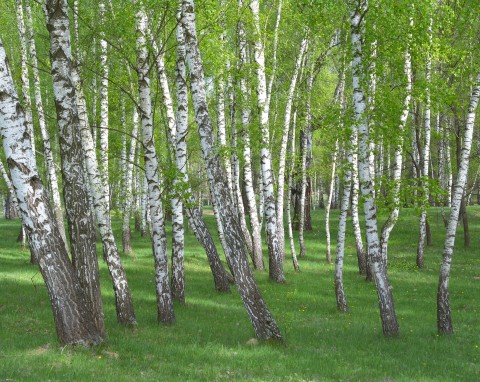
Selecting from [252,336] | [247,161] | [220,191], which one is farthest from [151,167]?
[247,161]

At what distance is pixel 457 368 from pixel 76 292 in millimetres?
6643

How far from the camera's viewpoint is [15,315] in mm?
12664

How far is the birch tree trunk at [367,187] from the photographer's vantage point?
11555 mm

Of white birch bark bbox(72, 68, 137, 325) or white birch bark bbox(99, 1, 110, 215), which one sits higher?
white birch bark bbox(99, 1, 110, 215)

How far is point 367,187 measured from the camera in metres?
11.6

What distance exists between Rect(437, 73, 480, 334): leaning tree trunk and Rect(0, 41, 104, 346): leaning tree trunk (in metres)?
7.36

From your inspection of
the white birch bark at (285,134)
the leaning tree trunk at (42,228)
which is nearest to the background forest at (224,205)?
the leaning tree trunk at (42,228)

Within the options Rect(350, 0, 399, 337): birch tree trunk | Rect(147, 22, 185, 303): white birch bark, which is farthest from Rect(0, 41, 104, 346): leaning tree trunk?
Rect(350, 0, 399, 337): birch tree trunk

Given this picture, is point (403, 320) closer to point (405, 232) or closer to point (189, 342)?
point (189, 342)

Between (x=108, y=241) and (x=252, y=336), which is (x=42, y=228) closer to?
(x=108, y=241)

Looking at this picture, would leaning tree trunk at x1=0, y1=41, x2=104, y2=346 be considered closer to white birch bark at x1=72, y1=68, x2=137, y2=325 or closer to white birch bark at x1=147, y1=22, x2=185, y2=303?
white birch bark at x1=72, y1=68, x2=137, y2=325

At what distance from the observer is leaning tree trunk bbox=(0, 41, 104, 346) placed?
7.74 metres

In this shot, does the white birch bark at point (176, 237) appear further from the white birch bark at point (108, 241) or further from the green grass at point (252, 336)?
the white birch bark at point (108, 241)

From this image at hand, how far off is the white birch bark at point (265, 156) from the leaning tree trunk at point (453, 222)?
697cm
